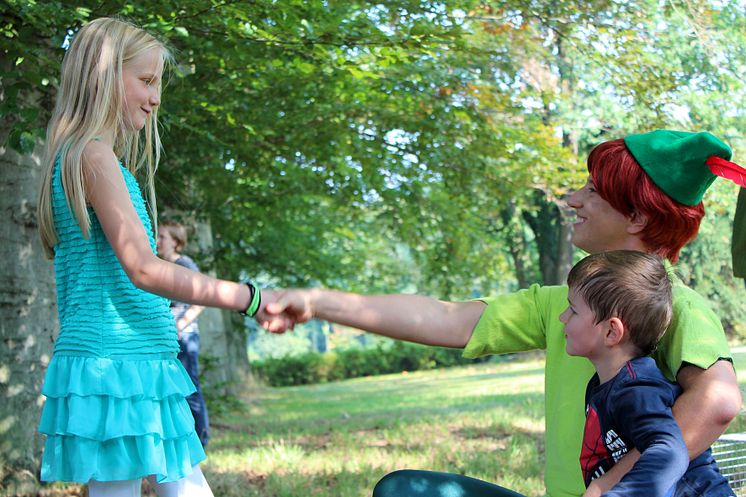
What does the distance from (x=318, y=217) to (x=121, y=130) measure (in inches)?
569

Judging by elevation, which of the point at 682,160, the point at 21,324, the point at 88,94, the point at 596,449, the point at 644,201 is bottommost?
the point at 21,324

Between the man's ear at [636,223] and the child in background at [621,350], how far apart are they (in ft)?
0.80

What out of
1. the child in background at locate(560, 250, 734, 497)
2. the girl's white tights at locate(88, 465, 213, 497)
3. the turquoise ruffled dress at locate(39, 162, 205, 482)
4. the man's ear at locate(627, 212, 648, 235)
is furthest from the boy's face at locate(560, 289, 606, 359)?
the girl's white tights at locate(88, 465, 213, 497)

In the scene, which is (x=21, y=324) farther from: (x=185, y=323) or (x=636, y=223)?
(x=636, y=223)

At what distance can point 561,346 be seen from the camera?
7.99 feet

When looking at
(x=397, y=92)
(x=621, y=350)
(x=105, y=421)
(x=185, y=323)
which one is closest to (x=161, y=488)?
(x=105, y=421)

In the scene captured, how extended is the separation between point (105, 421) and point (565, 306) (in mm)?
1361

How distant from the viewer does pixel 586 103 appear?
12.6 m

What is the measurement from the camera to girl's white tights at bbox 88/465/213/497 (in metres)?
2.59

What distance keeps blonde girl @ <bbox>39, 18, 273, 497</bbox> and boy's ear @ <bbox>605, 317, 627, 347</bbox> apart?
91cm

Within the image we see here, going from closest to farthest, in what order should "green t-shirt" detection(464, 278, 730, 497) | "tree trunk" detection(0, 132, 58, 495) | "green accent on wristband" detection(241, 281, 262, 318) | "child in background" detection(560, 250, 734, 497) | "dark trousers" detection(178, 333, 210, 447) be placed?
Result: "child in background" detection(560, 250, 734, 497) < "green t-shirt" detection(464, 278, 730, 497) < "green accent on wristband" detection(241, 281, 262, 318) < "tree trunk" detection(0, 132, 58, 495) < "dark trousers" detection(178, 333, 210, 447)

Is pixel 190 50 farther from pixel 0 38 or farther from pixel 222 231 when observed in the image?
pixel 222 231

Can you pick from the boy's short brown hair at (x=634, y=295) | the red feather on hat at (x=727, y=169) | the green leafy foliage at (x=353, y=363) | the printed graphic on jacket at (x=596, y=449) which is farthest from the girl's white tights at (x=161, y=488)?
the green leafy foliage at (x=353, y=363)

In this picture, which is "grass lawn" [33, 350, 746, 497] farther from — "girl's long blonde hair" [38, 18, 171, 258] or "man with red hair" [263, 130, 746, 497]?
"girl's long blonde hair" [38, 18, 171, 258]
